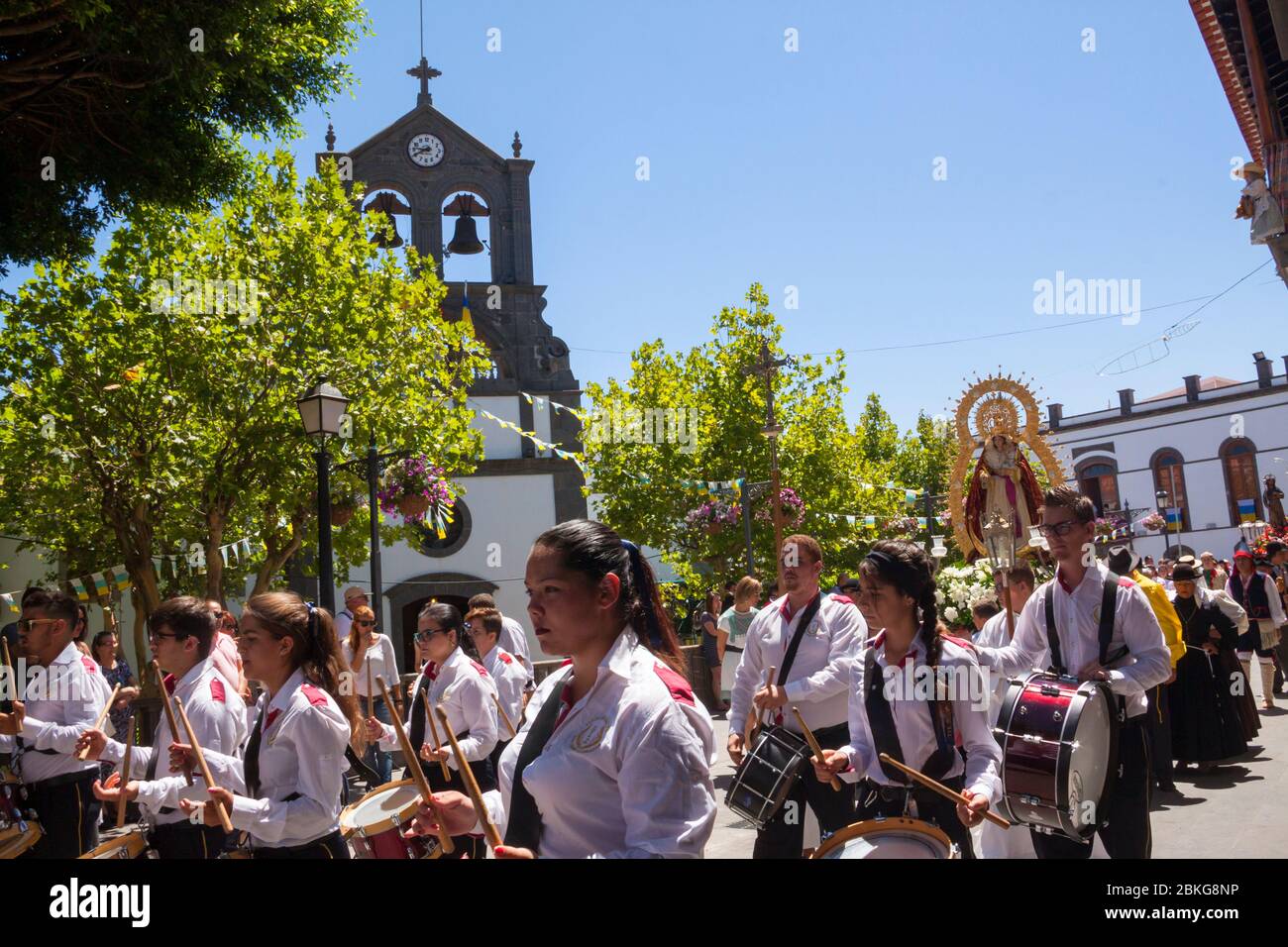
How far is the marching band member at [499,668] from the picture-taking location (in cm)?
809

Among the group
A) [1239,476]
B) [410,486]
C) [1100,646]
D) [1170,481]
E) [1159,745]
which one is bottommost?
[1159,745]

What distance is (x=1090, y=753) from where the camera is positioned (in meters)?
4.71

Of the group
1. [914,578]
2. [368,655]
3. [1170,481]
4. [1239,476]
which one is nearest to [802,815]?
[914,578]

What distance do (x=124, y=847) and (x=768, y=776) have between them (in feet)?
9.22

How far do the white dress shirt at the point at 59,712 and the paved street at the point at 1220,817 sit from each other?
155 inches

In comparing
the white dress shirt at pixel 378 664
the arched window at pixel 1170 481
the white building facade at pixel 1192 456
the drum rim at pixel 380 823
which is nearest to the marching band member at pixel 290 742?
the drum rim at pixel 380 823

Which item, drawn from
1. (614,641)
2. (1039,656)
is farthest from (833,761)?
(614,641)

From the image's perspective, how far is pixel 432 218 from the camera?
1107 inches

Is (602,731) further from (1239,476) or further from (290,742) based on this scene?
(1239,476)

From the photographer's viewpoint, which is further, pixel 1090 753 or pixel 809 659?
pixel 809 659

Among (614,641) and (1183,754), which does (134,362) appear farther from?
(614,641)

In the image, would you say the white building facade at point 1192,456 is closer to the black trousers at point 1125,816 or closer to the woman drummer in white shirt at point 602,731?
the black trousers at point 1125,816

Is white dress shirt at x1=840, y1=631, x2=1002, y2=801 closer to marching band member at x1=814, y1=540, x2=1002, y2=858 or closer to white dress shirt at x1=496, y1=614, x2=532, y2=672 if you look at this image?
marching band member at x1=814, y1=540, x2=1002, y2=858
